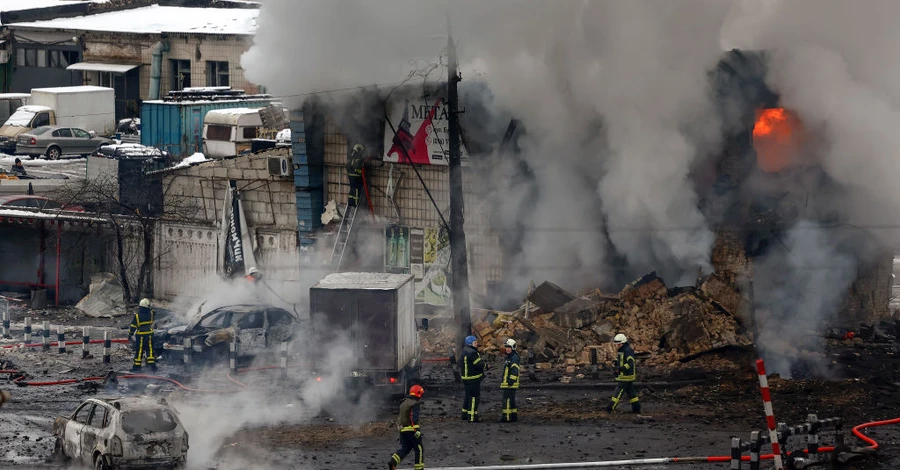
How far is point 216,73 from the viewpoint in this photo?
164 ft

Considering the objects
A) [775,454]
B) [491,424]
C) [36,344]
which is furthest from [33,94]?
[775,454]

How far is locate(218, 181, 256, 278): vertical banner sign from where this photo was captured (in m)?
28.5

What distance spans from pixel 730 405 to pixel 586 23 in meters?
9.04

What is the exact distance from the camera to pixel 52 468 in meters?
15.6

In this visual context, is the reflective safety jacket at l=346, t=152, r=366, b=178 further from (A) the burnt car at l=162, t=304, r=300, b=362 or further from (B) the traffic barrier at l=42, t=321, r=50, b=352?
(B) the traffic barrier at l=42, t=321, r=50, b=352

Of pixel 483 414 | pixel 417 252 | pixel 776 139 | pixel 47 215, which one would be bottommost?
pixel 483 414

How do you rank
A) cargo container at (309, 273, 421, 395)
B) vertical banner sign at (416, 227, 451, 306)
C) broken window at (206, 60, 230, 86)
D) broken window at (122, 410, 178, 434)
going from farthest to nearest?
broken window at (206, 60, 230, 86), vertical banner sign at (416, 227, 451, 306), cargo container at (309, 273, 421, 395), broken window at (122, 410, 178, 434)

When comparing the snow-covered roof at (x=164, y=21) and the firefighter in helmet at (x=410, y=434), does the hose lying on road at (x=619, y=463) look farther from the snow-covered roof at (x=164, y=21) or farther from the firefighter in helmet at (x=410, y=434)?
the snow-covered roof at (x=164, y=21)

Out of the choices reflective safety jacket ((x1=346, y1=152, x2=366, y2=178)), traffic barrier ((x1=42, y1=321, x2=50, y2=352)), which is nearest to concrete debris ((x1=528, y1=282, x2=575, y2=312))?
reflective safety jacket ((x1=346, y1=152, x2=366, y2=178))

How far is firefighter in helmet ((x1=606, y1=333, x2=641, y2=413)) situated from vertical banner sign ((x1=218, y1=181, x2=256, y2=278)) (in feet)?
41.2

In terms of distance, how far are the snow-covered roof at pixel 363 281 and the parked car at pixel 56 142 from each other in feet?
87.3

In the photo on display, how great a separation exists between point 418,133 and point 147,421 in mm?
12789

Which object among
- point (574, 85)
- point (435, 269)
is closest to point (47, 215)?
point (435, 269)

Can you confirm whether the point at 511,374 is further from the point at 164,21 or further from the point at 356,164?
the point at 164,21
